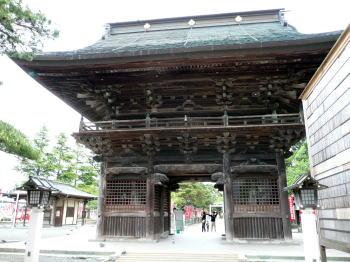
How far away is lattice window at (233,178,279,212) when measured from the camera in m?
11.0

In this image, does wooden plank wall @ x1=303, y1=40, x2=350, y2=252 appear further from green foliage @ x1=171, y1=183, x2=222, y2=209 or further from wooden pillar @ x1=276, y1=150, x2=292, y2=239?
green foliage @ x1=171, y1=183, x2=222, y2=209

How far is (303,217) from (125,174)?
23.1 ft

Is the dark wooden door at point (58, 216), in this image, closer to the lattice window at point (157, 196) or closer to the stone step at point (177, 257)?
the lattice window at point (157, 196)

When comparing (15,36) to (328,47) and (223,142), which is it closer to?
(223,142)

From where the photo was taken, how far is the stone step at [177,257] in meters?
8.59

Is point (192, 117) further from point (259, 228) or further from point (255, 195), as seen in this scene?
point (259, 228)

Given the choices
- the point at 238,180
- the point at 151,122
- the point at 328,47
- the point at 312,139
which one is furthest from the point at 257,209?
the point at 328,47

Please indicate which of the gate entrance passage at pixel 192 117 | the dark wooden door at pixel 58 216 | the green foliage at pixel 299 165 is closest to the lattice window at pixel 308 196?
the gate entrance passage at pixel 192 117

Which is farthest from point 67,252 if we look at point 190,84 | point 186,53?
point 186,53

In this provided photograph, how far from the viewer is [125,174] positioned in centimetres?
1194

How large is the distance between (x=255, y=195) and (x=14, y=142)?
815 cm

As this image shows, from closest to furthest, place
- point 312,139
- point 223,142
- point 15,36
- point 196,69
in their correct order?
point 15,36
point 312,139
point 196,69
point 223,142

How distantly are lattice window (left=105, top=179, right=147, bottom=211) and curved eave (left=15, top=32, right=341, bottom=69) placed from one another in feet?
15.5

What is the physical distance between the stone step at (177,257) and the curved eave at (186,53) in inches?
236
